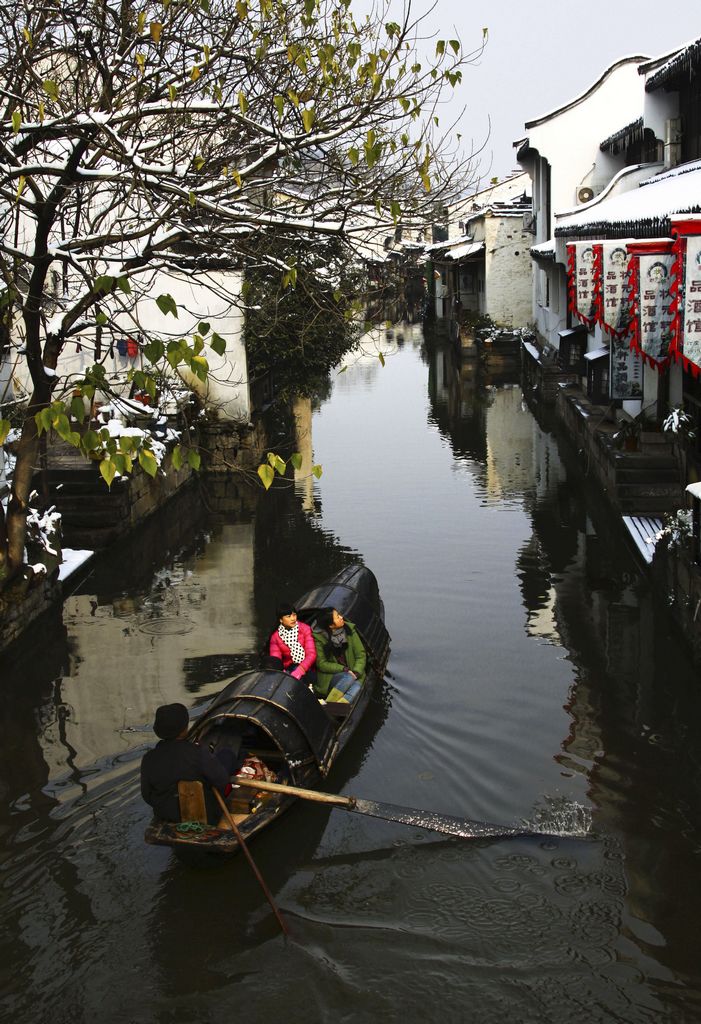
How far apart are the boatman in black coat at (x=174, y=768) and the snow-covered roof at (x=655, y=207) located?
998 cm

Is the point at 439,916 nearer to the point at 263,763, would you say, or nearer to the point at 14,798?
the point at 263,763

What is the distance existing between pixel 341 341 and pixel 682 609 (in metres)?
15.1

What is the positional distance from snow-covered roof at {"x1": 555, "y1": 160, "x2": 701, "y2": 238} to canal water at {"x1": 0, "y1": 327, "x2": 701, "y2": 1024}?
517 centimetres

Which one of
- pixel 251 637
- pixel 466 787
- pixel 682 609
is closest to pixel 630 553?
pixel 682 609

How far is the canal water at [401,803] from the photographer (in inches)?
284

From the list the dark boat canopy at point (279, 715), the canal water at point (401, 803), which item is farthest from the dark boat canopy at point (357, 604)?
the dark boat canopy at point (279, 715)

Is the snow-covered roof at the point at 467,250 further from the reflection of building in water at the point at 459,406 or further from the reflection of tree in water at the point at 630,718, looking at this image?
the reflection of tree in water at the point at 630,718

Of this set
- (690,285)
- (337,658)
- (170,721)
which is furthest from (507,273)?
(170,721)

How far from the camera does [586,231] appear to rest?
958 inches

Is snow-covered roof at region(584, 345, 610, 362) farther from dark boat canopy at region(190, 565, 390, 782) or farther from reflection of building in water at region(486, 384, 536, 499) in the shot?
dark boat canopy at region(190, 565, 390, 782)

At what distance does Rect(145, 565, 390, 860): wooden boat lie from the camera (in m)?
8.01

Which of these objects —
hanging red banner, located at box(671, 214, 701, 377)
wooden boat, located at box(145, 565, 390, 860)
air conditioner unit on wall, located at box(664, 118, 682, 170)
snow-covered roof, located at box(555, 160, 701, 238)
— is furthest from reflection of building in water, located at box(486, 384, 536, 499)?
wooden boat, located at box(145, 565, 390, 860)

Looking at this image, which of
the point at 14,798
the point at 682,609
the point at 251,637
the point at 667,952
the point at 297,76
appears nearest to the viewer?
the point at 667,952

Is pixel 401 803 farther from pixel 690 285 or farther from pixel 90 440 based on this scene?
pixel 690 285
